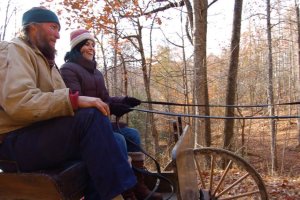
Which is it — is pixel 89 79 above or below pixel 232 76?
below

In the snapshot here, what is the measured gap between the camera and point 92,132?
197cm

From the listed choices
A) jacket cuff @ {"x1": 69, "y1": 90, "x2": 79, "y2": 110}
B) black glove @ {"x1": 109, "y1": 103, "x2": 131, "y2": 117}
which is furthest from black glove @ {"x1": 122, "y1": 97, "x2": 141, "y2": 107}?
jacket cuff @ {"x1": 69, "y1": 90, "x2": 79, "y2": 110}

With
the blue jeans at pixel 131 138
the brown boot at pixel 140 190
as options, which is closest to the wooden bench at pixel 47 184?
the brown boot at pixel 140 190

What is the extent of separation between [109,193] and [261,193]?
2112 mm

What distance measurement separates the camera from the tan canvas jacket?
6.12 feet

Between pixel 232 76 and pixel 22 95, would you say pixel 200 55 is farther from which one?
pixel 22 95

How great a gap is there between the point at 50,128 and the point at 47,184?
0.31 metres

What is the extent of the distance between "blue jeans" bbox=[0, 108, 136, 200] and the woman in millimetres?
902

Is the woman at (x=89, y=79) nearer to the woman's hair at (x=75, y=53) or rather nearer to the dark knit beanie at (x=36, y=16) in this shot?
the woman's hair at (x=75, y=53)

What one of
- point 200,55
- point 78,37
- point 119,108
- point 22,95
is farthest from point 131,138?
point 200,55

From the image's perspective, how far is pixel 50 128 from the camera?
6.52 feet

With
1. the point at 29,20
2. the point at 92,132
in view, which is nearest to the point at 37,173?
the point at 92,132

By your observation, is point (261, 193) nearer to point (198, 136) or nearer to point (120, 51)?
point (198, 136)

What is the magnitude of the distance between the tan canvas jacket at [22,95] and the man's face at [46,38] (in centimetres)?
17
